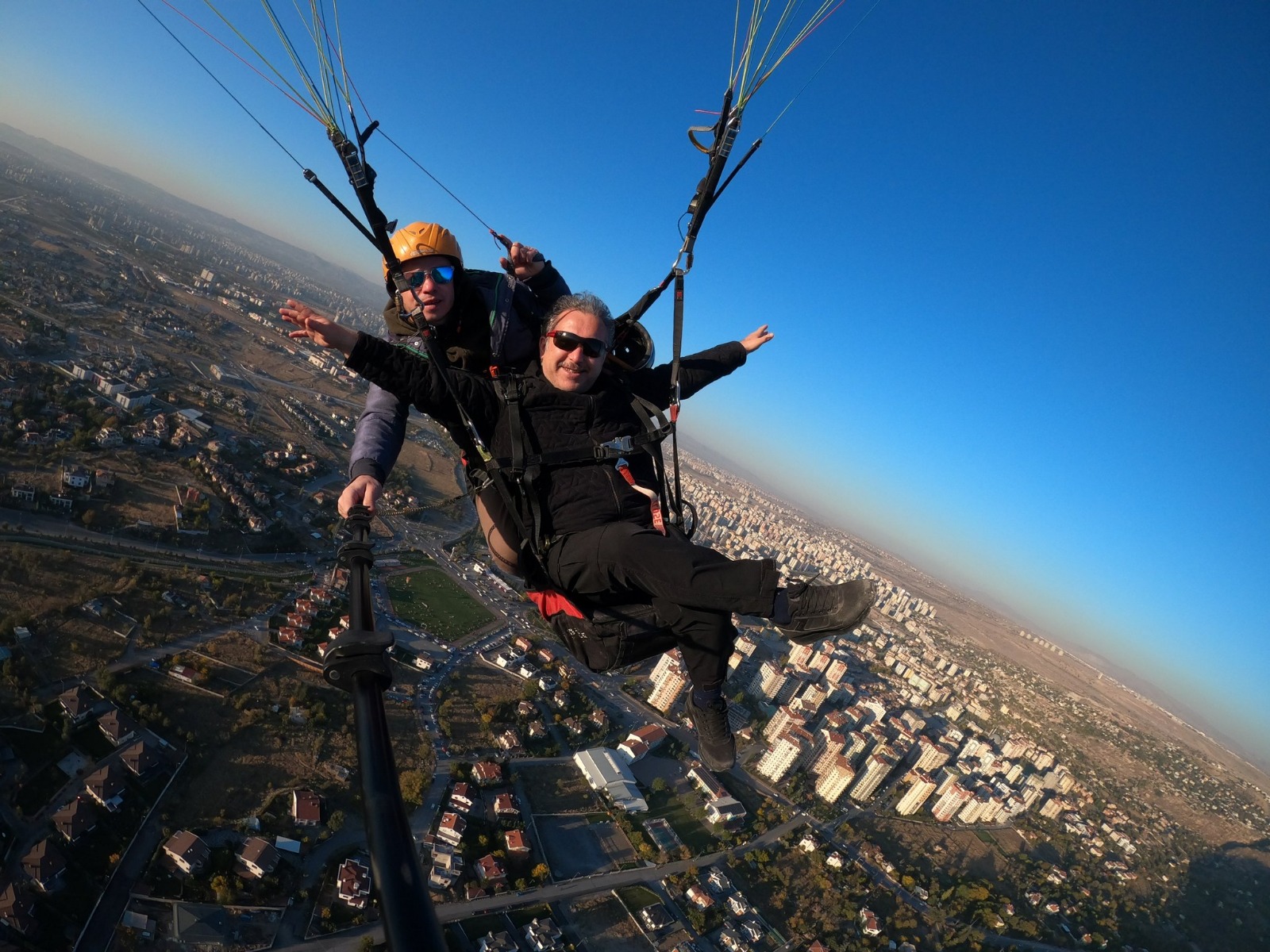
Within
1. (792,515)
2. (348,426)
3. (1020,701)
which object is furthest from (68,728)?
(792,515)

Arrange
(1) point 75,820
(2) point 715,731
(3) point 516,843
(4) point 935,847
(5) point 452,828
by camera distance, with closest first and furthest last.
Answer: (2) point 715,731, (1) point 75,820, (5) point 452,828, (3) point 516,843, (4) point 935,847

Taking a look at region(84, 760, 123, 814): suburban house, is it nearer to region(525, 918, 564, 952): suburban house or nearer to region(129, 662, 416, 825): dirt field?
region(129, 662, 416, 825): dirt field

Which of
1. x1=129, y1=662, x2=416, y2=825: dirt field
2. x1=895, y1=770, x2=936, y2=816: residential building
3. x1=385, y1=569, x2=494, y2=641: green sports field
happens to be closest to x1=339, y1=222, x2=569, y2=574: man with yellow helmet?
x1=129, y1=662, x2=416, y2=825: dirt field

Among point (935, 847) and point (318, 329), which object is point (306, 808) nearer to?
point (318, 329)

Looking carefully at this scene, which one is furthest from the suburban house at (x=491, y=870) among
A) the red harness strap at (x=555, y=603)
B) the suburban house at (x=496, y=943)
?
the red harness strap at (x=555, y=603)

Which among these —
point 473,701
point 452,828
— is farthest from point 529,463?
point 473,701

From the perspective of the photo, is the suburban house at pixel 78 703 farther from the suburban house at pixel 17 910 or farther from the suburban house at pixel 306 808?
the suburban house at pixel 306 808
